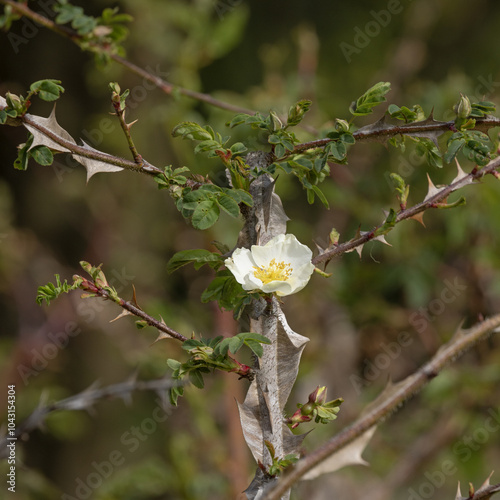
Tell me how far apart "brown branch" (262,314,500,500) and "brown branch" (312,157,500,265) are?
6.8 inches

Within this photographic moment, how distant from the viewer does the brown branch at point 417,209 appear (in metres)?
0.63

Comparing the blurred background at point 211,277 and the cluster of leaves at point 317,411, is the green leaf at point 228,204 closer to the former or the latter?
the cluster of leaves at point 317,411

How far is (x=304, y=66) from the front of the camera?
2.27 metres

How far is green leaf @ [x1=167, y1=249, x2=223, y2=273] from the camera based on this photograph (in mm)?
627

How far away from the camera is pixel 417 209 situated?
646 millimetres

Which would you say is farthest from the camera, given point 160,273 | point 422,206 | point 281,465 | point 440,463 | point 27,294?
point 160,273

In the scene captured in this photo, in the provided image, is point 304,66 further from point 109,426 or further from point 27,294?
point 109,426

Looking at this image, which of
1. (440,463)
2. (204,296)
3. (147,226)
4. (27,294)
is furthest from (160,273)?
(204,296)

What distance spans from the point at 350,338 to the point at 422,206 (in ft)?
5.74

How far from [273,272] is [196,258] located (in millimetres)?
90

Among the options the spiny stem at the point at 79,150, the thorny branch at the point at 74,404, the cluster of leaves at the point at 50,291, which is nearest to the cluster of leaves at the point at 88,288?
the cluster of leaves at the point at 50,291

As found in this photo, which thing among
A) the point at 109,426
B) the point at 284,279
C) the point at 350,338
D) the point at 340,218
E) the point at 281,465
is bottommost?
the point at 109,426

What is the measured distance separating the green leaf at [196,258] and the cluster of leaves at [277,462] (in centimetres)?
20

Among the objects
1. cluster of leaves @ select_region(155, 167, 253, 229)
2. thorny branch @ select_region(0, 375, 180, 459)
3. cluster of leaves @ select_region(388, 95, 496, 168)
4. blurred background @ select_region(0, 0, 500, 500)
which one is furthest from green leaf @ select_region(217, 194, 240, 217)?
blurred background @ select_region(0, 0, 500, 500)
